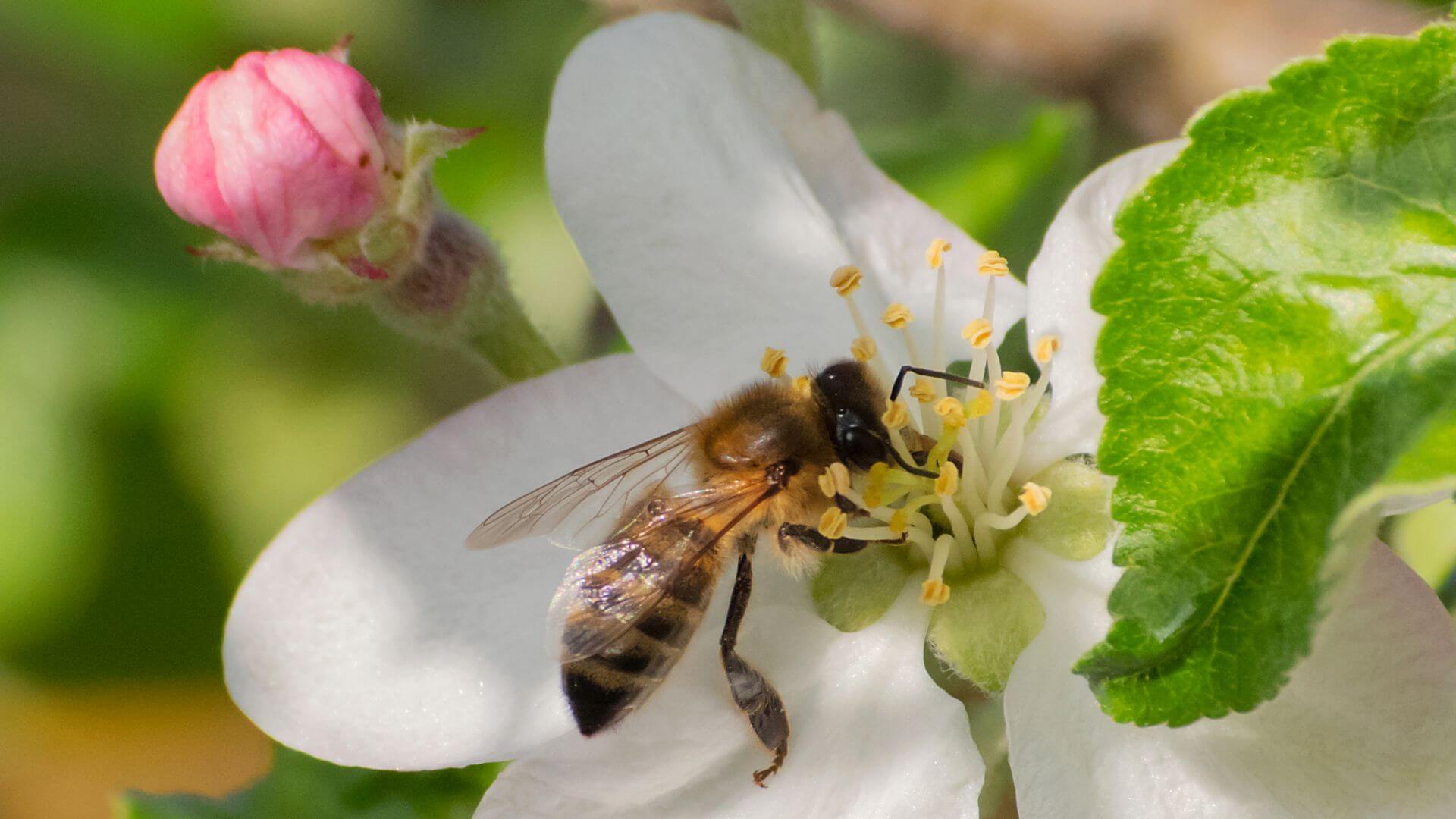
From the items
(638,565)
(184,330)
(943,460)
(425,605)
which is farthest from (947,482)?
(184,330)

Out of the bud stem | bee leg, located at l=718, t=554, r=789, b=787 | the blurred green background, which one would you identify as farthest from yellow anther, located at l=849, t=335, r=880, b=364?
the blurred green background

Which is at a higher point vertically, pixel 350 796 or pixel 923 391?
pixel 923 391

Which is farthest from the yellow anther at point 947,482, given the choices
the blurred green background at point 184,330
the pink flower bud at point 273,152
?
the blurred green background at point 184,330

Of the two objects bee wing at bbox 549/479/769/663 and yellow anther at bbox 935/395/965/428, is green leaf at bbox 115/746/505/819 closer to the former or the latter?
bee wing at bbox 549/479/769/663

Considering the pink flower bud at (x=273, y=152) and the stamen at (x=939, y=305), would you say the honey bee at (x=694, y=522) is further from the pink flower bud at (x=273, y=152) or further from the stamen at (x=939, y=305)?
the pink flower bud at (x=273, y=152)

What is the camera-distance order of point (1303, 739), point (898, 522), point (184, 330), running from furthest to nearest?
point (184, 330)
point (898, 522)
point (1303, 739)

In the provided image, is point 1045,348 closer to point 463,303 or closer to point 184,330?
point 463,303
